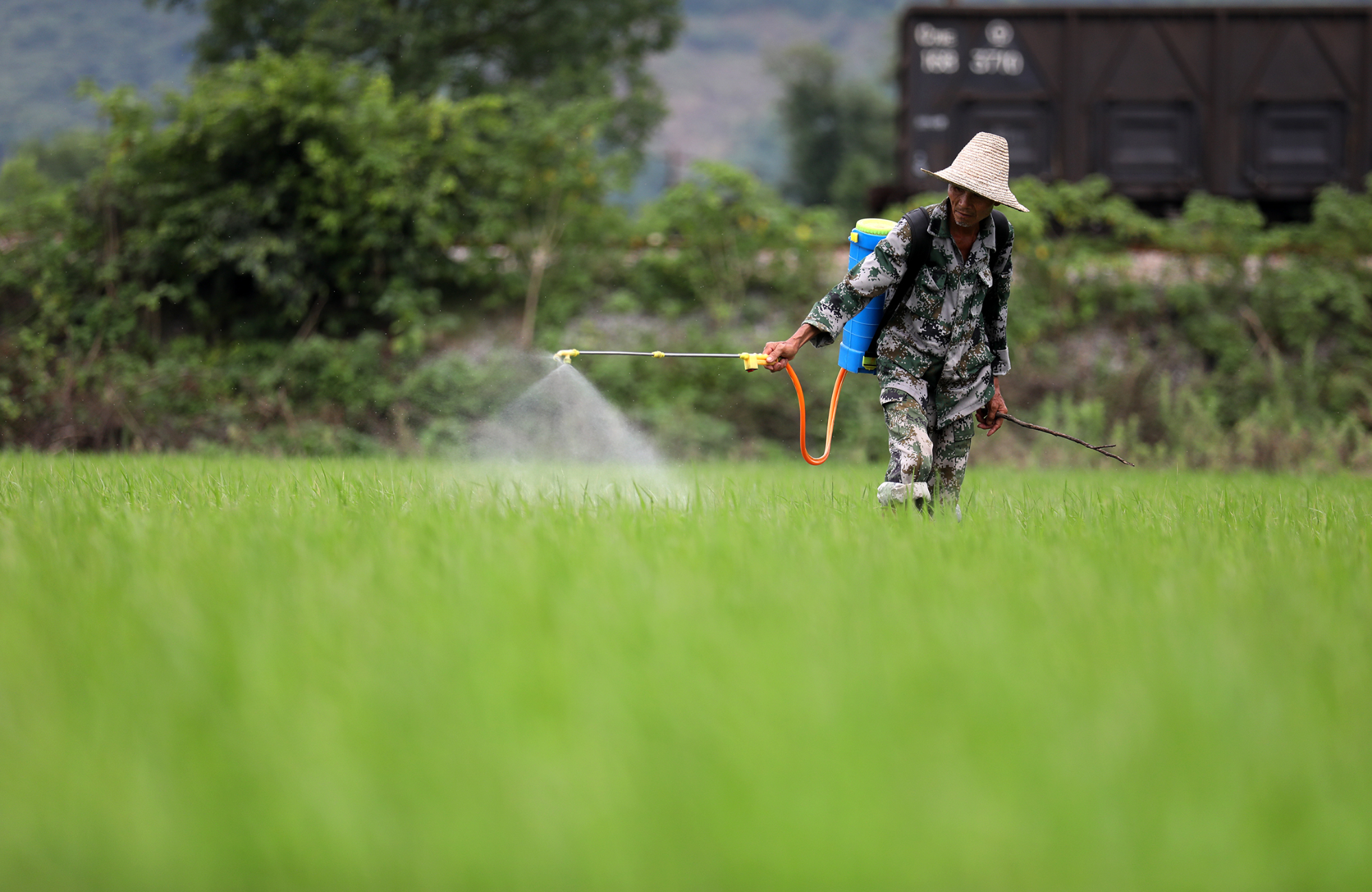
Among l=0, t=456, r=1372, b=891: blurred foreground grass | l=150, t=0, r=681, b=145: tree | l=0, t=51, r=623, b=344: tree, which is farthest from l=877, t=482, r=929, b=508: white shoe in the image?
l=150, t=0, r=681, b=145: tree

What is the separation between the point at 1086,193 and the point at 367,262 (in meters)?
9.64

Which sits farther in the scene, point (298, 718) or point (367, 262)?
point (367, 262)

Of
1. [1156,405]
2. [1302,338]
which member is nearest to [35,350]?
[1156,405]

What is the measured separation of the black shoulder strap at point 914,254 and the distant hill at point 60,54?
44.3m

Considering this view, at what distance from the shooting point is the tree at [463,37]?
68.4 ft

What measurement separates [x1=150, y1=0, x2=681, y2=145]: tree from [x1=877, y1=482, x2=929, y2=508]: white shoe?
17567 millimetres

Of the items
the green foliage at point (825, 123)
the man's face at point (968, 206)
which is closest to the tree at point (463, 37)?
the green foliage at point (825, 123)

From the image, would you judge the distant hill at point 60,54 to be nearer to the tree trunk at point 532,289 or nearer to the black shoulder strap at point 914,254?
the tree trunk at point 532,289

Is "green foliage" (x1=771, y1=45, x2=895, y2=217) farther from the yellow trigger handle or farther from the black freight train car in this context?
the yellow trigger handle

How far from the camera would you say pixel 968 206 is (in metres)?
4.70

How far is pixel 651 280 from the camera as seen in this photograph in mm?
14820

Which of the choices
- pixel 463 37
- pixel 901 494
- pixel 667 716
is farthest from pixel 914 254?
pixel 463 37

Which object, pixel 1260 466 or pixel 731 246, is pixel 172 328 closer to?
pixel 731 246

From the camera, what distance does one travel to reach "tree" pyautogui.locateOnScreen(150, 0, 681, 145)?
68.4 ft
